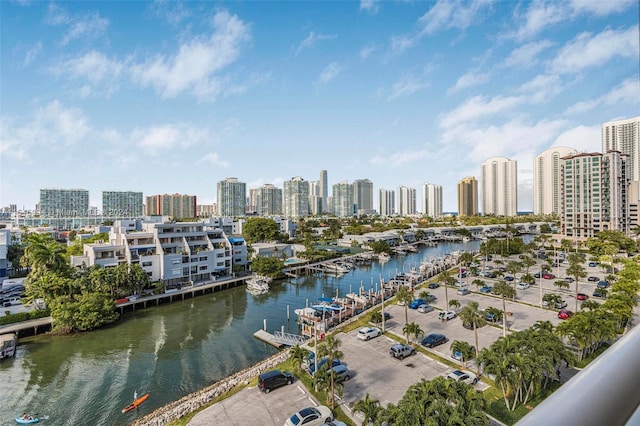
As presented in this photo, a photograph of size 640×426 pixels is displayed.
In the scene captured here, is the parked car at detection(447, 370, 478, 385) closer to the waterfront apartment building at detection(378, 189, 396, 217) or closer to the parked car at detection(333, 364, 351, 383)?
the parked car at detection(333, 364, 351, 383)

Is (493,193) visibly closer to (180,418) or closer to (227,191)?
(227,191)

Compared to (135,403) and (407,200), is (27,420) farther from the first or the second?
(407,200)

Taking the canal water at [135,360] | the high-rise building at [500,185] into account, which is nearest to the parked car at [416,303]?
the canal water at [135,360]

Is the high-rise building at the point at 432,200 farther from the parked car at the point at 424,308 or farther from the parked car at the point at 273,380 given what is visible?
the parked car at the point at 273,380

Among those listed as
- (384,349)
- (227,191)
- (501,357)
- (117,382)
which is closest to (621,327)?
(501,357)

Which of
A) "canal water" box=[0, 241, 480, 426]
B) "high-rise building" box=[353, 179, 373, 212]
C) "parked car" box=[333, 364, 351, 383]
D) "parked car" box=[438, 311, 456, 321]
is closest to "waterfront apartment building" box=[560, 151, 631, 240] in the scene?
"parked car" box=[438, 311, 456, 321]

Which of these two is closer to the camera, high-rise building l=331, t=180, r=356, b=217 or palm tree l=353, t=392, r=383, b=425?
palm tree l=353, t=392, r=383, b=425
